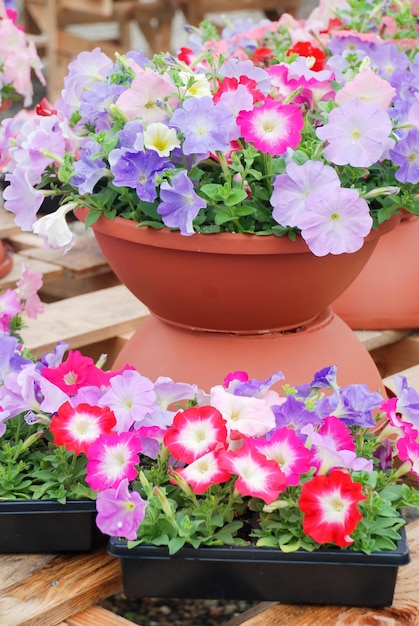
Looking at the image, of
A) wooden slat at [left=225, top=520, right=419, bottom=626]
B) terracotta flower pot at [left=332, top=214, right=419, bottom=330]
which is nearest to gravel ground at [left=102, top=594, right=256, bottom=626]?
terracotta flower pot at [left=332, top=214, right=419, bottom=330]

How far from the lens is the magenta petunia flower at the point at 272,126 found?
978 mm

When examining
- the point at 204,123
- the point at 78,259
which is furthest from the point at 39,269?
the point at 204,123

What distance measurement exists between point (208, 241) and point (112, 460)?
27 cm

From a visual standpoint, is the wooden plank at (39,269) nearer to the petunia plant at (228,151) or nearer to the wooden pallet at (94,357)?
the wooden pallet at (94,357)

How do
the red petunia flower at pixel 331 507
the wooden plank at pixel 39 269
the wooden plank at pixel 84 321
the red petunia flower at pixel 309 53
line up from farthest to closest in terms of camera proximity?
the wooden plank at pixel 39 269
the wooden plank at pixel 84 321
the red petunia flower at pixel 309 53
the red petunia flower at pixel 331 507

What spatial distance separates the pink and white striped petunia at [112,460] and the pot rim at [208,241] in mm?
235

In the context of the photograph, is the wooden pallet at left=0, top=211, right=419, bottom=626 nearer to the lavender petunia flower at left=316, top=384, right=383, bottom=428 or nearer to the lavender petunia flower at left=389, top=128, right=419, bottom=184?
the lavender petunia flower at left=316, top=384, right=383, bottom=428

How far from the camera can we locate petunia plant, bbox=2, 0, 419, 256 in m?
0.97

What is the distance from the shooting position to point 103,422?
94cm

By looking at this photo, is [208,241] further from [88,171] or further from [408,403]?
[408,403]

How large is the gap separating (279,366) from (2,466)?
14.0 inches

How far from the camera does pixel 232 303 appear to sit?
3.57 feet

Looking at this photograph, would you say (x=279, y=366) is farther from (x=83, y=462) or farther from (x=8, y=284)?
(x=8, y=284)

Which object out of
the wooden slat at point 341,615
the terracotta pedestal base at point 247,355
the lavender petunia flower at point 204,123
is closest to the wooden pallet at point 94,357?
the wooden slat at point 341,615
